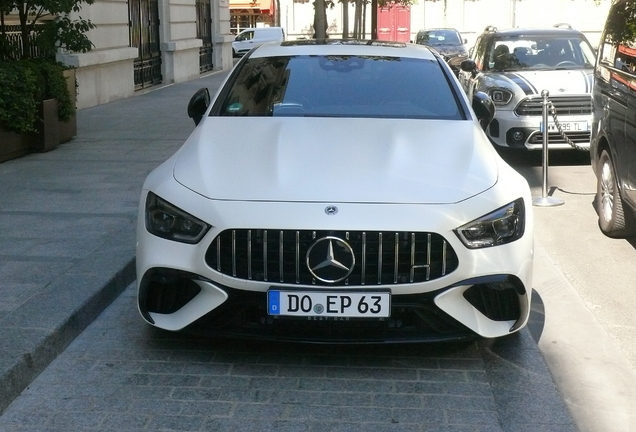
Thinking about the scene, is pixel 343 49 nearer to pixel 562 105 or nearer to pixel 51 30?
pixel 562 105

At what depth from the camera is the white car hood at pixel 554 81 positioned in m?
11.4

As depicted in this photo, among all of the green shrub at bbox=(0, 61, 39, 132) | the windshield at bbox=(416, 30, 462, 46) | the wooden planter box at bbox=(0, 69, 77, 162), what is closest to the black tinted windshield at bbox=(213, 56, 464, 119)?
the green shrub at bbox=(0, 61, 39, 132)

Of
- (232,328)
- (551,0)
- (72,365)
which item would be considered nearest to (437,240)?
(232,328)

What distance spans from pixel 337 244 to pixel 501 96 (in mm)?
7525

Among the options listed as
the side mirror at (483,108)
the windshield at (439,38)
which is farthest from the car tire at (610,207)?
the windshield at (439,38)

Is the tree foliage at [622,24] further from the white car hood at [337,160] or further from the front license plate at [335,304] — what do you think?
the front license plate at [335,304]

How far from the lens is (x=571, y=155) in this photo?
1224 centimetres

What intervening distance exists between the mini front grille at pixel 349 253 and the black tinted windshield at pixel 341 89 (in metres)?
1.51

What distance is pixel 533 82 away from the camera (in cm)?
1159

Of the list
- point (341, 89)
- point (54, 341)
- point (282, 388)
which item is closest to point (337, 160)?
point (282, 388)

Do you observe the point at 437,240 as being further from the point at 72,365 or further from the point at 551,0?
the point at 551,0

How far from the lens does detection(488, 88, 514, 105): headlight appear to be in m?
11.4

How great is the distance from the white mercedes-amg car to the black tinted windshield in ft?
2.64

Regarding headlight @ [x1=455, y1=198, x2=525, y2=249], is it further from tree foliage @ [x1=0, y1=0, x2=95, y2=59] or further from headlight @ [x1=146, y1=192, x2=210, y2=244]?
tree foliage @ [x1=0, y1=0, x2=95, y2=59]
